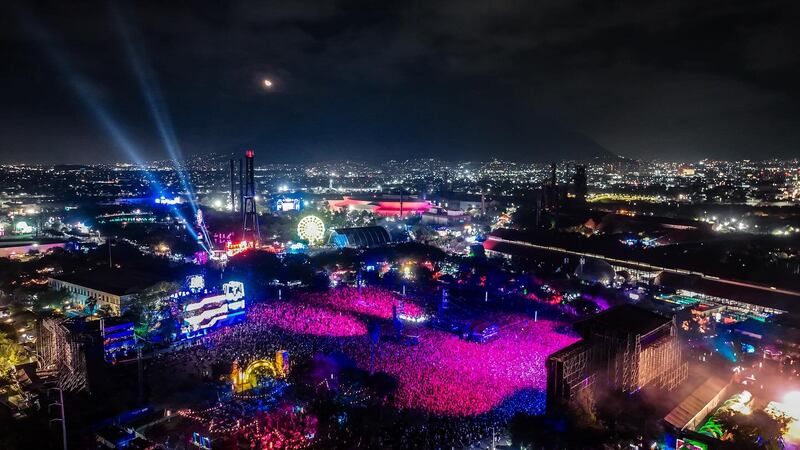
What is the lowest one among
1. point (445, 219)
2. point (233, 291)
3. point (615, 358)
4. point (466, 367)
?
point (466, 367)

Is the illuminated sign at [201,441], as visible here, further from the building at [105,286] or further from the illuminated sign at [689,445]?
the building at [105,286]

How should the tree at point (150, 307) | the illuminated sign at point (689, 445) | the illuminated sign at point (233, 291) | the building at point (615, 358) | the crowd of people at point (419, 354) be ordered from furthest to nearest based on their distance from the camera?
the illuminated sign at point (233, 291), the tree at point (150, 307), the crowd of people at point (419, 354), the building at point (615, 358), the illuminated sign at point (689, 445)

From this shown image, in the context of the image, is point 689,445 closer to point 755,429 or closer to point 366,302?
point 755,429

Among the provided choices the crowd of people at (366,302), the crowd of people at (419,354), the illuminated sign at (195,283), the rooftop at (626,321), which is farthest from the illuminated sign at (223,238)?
the rooftop at (626,321)

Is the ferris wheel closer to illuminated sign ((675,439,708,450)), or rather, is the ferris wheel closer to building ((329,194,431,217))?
building ((329,194,431,217))

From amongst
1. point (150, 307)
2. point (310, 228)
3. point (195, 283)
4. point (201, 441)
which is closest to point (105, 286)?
point (150, 307)

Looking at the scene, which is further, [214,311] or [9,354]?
[214,311]
